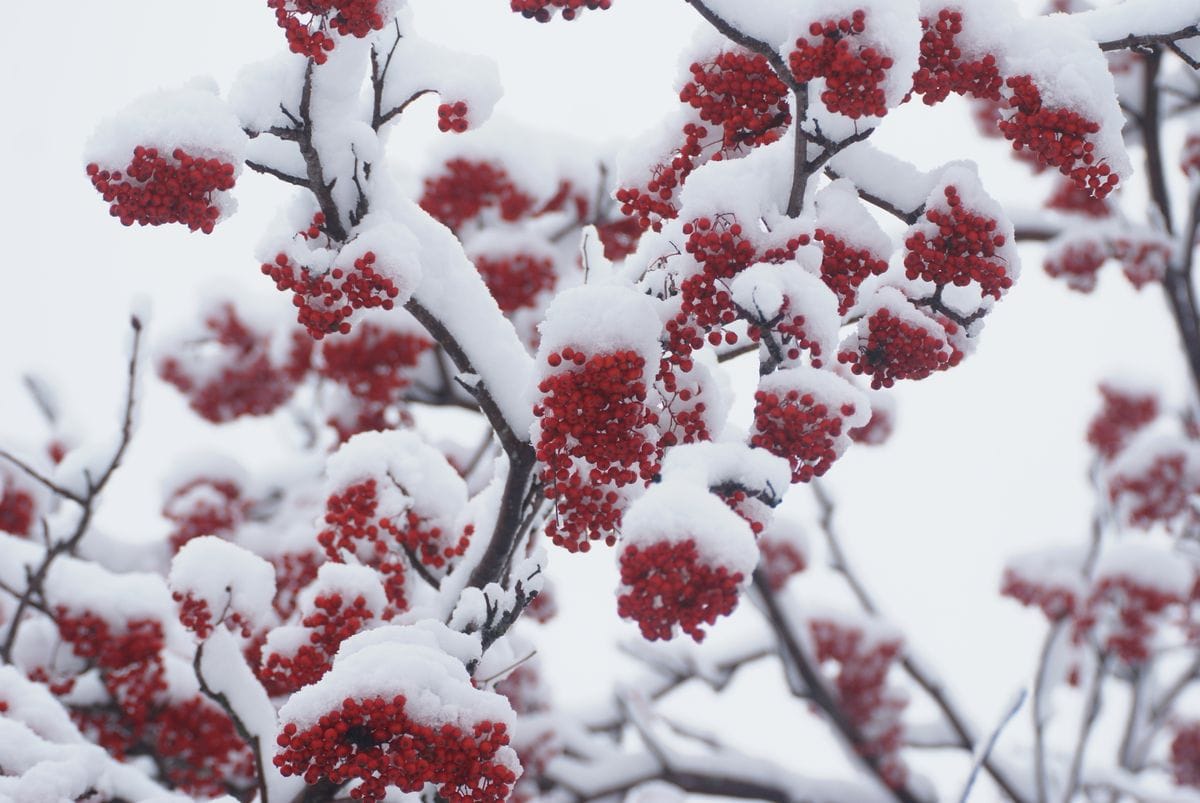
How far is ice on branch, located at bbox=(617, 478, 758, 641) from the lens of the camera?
1.83 metres

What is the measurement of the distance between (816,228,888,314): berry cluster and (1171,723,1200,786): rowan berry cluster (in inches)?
276

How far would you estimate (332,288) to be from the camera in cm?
221

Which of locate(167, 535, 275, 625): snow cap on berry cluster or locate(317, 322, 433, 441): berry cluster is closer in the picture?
locate(167, 535, 275, 625): snow cap on berry cluster

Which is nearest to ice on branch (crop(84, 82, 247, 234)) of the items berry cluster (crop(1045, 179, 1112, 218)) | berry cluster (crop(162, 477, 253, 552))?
berry cluster (crop(162, 477, 253, 552))

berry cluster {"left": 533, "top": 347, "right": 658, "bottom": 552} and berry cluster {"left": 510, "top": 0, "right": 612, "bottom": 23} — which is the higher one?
berry cluster {"left": 510, "top": 0, "right": 612, "bottom": 23}

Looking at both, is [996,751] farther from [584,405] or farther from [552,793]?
[584,405]

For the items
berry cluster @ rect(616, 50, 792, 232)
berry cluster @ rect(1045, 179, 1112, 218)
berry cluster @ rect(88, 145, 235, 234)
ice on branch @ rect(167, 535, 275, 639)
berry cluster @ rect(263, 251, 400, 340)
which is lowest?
ice on branch @ rect(167, 535, 275, 639)

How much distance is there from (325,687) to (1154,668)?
693 cm

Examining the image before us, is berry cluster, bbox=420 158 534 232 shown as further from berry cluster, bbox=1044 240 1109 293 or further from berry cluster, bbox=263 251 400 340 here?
berry cluster, bbox=263 251 400 340

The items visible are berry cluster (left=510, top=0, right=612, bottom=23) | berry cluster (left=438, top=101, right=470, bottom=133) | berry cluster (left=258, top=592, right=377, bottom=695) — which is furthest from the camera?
berry cluster (left=258, top=592, right=377, bottom=695)

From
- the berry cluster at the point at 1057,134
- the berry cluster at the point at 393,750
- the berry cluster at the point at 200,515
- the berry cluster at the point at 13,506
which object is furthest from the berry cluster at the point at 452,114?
the berry cluster at the point at 13,506

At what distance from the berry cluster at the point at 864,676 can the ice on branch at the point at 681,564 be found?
484cm

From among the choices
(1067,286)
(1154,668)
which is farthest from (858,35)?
(1154,668)

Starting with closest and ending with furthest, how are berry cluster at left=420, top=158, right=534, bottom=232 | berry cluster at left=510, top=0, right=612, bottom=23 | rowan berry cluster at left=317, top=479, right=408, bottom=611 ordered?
berry cluster at left=510, top=0, right=612, bottom=23, rowan berry cluster at left=317, top=479, right=408, bottom=611, berry cluster at left=420, top=158, right=534, bottom=232
